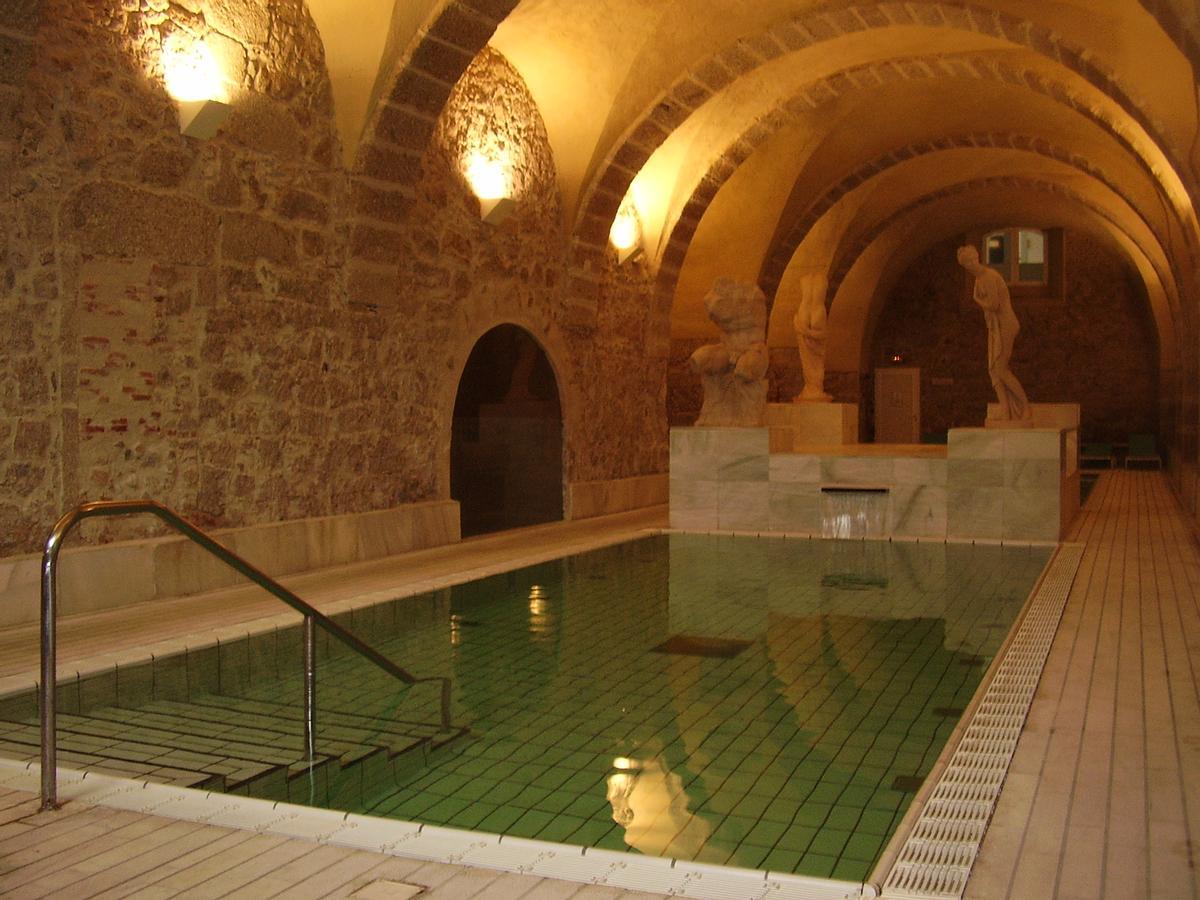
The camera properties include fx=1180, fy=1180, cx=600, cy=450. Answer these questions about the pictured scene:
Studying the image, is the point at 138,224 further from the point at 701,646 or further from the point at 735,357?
the point at 735,357

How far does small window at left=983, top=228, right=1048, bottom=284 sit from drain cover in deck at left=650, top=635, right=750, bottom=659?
2002 cm

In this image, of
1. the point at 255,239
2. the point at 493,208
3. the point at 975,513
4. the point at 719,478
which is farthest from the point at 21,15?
the point at 975,513

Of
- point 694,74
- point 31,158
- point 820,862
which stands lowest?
point 820,862

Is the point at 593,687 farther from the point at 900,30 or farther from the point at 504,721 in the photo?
the point at 900,30

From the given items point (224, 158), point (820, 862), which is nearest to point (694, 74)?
point (224, 158)

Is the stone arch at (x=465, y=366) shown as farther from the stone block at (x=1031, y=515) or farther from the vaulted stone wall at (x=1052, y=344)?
the vaulted stone wall at (x=1052, y=344)

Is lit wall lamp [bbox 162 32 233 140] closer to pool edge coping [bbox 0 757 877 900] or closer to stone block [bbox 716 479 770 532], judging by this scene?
pool edge coping [bbox 0 757 877 900]

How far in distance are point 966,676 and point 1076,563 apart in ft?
12.3

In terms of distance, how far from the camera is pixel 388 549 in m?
8.92

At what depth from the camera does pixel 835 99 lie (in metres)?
13.7

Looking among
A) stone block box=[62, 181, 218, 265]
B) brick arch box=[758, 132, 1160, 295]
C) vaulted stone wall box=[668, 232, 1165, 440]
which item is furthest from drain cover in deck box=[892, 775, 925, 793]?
vaulted stone wall box=[668, 232, 1165, 440]

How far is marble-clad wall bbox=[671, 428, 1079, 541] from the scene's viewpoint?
982 cm

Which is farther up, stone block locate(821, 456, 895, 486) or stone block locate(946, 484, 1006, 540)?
stone block locate(821, 456, 895, 486)

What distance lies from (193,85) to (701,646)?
4.46 metres
